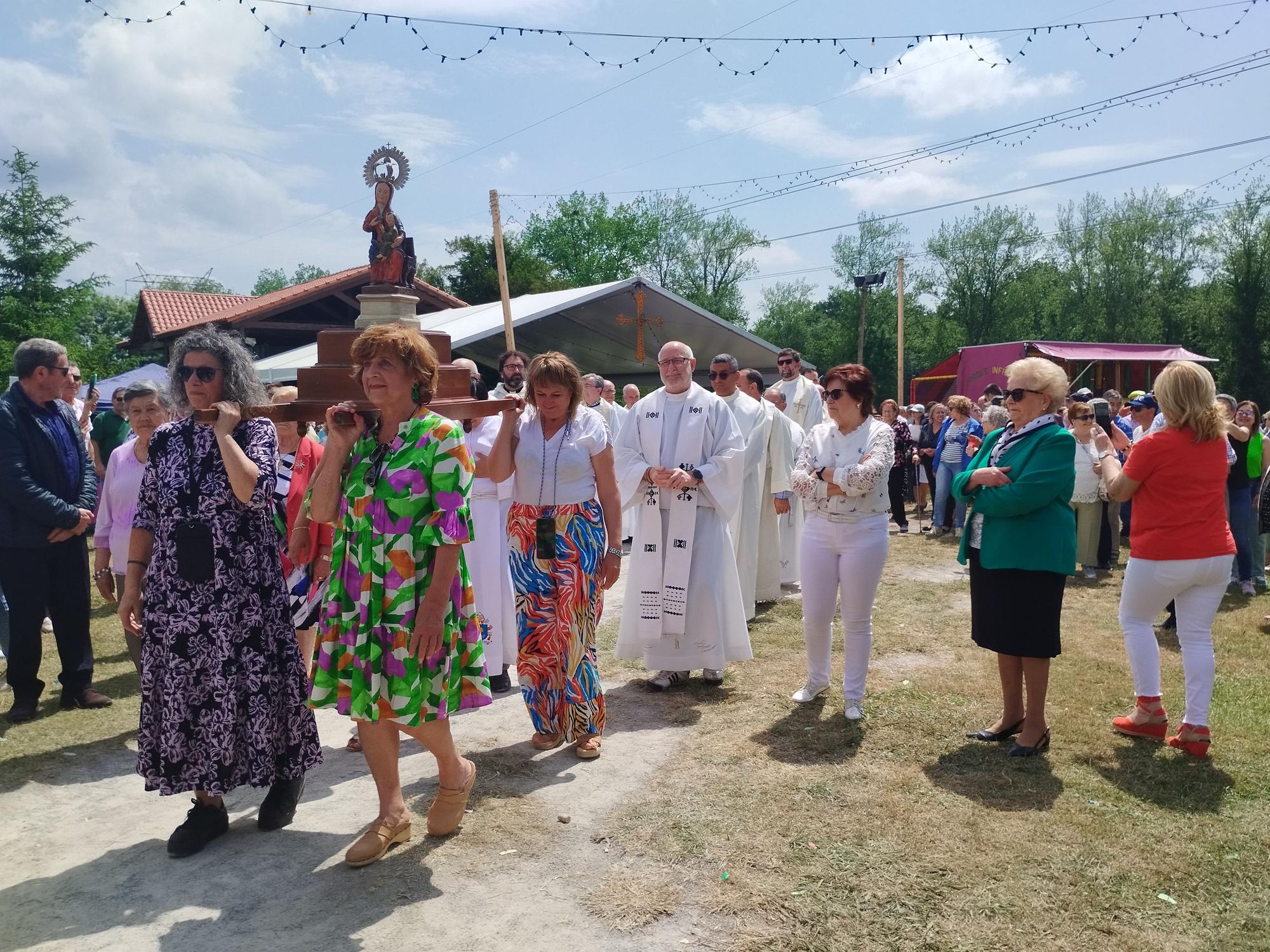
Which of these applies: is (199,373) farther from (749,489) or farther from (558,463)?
(749,489)

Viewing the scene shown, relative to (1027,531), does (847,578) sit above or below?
below

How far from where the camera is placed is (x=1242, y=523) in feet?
29.2

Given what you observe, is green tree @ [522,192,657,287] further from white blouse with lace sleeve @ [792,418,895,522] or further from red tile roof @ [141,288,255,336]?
white blouse with lace sleeve @ [792,418,895,522]

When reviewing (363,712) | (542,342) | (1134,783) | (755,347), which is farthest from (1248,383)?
(363,712)

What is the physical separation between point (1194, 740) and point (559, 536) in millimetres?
3375

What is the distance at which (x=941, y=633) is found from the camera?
7680mm

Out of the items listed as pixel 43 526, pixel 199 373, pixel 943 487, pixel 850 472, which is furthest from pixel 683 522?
pixel 943 487

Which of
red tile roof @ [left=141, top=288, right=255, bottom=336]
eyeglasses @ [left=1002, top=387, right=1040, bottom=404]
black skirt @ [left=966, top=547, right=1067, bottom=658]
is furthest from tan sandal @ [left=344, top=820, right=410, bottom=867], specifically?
red tile roof @ [left=141, top=288, right=255, bottom=336]

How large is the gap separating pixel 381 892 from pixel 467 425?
2.98 metres

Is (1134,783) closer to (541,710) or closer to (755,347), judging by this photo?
(541,710)

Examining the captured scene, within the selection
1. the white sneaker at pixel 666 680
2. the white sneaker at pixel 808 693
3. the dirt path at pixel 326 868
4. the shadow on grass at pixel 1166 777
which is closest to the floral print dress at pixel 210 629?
the dirt path at pixel 326 868

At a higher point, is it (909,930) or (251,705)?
(251,705)

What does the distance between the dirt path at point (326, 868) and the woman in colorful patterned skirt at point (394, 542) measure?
612 mm

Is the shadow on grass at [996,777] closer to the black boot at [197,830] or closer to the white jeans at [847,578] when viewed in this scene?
the white jeans at [847,578]
